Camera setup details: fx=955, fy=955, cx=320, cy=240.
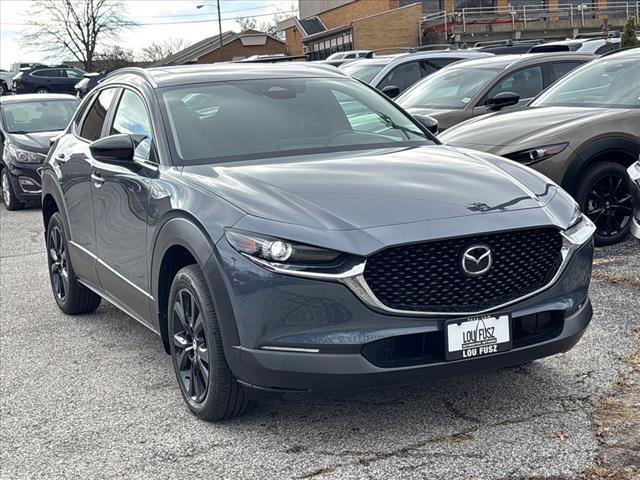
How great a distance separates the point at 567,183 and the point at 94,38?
7053 centimetres

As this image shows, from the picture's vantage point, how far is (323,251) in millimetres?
3787

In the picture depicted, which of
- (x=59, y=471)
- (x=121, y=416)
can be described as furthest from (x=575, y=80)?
(x=59, y=471)

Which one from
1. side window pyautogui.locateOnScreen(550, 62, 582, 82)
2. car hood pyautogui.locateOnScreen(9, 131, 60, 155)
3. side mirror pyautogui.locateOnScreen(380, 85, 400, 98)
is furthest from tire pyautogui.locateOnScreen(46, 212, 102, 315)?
car hood pyautogui.locateOnScreen(9, 131, 60, 155)

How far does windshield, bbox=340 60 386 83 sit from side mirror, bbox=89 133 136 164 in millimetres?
10091

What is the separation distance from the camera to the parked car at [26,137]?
46.2ft

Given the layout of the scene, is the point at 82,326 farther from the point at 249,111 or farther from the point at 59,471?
the point at 59,471

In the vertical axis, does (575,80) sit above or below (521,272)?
above

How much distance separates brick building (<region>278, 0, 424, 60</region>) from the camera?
1921 inches

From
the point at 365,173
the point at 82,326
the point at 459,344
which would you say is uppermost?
the point at 365,173

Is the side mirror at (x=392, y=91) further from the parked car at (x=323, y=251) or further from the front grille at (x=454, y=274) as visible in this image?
the front grille at (x=454, y=274)

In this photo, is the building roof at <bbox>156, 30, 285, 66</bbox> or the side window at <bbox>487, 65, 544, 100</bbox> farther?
the building roof at <bbox>156, 30, 285, 66</bbox>

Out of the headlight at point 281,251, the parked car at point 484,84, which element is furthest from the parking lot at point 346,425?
the parked car at point 484,84

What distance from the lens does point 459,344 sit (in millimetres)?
3865

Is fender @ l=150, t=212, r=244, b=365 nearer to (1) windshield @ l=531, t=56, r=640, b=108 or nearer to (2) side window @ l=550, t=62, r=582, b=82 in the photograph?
(1) windshield @ l=531, t=56, r=640, b=108
